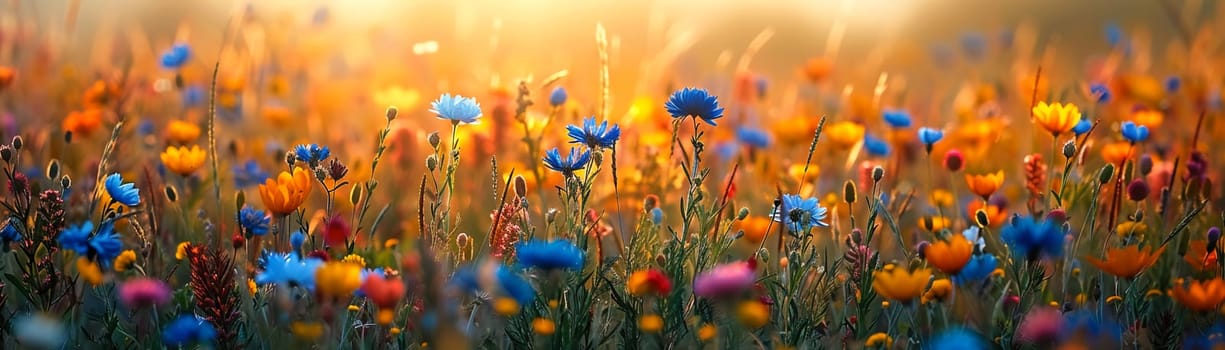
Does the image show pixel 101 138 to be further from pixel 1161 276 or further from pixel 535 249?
pixel 1161 276

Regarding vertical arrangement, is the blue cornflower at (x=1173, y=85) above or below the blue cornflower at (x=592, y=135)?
above

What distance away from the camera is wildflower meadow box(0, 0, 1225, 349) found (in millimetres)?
1559

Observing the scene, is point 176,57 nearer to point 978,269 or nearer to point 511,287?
point 511,287

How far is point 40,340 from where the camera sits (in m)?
1.09

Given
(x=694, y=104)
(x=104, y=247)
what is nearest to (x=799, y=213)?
(x=694, y=104)

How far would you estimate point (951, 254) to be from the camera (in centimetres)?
149

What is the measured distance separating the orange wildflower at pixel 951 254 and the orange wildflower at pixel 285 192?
99cm

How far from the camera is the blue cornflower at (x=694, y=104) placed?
67.5 inches

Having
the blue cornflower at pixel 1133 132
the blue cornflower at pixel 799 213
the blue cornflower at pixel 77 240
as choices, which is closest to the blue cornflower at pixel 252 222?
the blue cornflower at pixel 77 240

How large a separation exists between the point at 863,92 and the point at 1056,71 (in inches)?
45.2

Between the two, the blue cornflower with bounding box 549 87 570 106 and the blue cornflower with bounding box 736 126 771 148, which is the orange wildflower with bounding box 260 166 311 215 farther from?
the blue cornflower with bounding box 736 126 771 148

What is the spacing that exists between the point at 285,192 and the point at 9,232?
18.7 inches

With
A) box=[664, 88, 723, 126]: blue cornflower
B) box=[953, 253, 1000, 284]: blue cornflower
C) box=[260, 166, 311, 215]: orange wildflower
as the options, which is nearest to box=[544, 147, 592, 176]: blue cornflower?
box=[664, 88, 723, 126]: blue cornflower

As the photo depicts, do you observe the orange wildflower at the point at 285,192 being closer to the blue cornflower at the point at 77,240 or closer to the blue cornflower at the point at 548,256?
the blue cornflower at the point at 77,240
